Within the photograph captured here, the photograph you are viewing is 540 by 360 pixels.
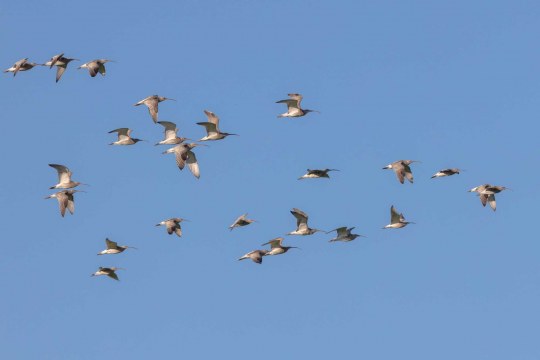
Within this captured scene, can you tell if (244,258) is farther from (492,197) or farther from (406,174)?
(492,197)

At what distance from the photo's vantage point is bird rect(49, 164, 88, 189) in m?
66.3

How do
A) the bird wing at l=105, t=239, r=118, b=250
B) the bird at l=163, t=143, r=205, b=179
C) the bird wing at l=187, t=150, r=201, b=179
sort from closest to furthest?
1. the bird at l=163, t=143, r=205, b=179
2. the bird wing at l=187, t=150, r=201, b=179
3. the bird wing at l=105, t=239, r=118, b=250

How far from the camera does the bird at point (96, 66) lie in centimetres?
6612

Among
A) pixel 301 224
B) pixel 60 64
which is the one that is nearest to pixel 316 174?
pixel 301 224

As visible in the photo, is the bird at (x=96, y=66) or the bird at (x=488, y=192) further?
the bird at (x=488, y=192)

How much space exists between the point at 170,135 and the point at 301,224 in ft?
22.1

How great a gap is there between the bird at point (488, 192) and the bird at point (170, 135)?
1284 centimetres

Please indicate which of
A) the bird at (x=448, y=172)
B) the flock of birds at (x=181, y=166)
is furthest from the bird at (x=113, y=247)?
the bird at (x=448, y=172)

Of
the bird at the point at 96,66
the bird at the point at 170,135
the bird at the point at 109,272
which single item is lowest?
the bird at the point at 109,272

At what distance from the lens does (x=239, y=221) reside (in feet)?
221

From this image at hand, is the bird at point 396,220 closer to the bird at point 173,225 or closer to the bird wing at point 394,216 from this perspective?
the bird wing at point 394,216

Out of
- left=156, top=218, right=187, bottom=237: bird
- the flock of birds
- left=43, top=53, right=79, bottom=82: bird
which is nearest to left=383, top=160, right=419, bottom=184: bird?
the flock of birds

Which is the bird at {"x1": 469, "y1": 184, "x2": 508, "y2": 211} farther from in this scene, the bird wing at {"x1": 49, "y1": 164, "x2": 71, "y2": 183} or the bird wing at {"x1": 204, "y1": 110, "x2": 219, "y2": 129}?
the bird wing at {"x1": 49, "y1": 164, "x2": 71, "y2": 183}

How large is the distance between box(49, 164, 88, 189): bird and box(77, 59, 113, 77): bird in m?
4.10
